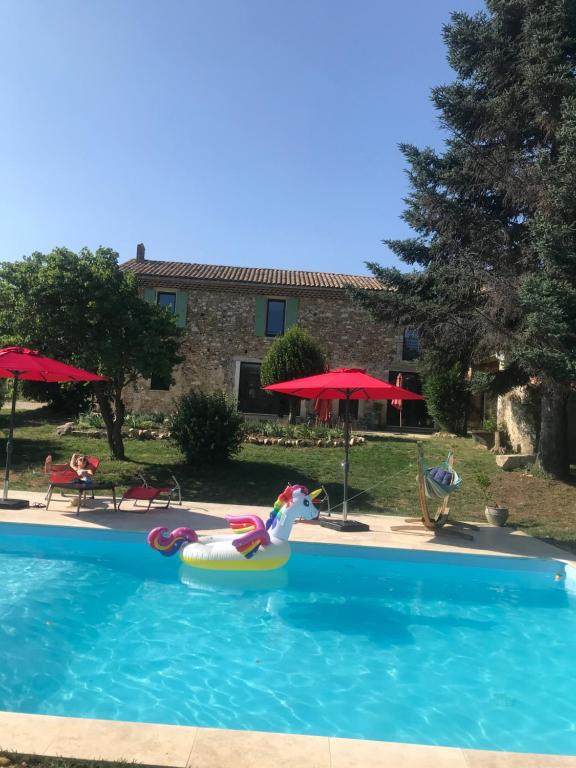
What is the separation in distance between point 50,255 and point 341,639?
9988mm

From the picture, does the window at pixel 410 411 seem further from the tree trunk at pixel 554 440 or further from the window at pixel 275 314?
the tree trunk at pixel 554 440

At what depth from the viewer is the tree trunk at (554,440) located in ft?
42.2

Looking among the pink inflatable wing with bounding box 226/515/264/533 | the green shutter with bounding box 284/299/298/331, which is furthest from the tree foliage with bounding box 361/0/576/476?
the green shutter with bounding box 284/299/298/331

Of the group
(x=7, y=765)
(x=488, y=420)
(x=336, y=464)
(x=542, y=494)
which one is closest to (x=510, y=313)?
(x=542, y=494)

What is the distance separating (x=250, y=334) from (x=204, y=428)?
35.9 feet

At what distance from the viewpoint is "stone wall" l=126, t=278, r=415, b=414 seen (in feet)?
77.7

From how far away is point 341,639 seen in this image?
18.7 feet

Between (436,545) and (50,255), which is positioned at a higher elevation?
(50,255)

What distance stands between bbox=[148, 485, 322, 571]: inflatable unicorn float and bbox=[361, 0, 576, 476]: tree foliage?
→ 551cm

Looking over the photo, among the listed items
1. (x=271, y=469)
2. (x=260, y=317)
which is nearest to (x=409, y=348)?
(x=260, y=317)

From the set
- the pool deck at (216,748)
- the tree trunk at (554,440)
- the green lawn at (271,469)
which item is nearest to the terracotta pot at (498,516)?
the green lawn at (271,469)

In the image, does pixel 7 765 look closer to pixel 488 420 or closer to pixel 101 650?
Answer: pixel 101 650

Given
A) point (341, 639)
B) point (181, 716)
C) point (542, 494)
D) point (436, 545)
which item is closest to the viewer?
point (181, 716)

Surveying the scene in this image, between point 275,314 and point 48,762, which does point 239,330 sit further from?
point 48,762
